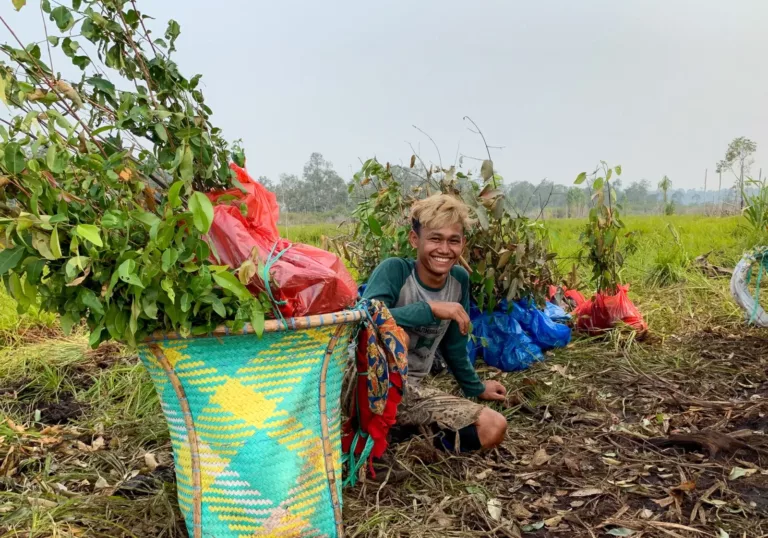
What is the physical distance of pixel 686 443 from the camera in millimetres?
2293

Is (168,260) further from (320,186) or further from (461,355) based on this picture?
(320,186)

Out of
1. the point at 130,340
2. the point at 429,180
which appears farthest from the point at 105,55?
the point at 429,180

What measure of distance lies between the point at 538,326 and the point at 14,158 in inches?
112

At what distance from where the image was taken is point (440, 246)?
7.58 feet

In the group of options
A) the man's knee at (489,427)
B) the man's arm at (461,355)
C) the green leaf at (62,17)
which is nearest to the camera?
the green leaf at (62,17)

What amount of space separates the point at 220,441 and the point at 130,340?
350 millimetres

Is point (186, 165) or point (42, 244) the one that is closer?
point (42, 244)

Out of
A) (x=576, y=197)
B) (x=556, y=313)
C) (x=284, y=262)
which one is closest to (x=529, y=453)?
(x=284, y=262)

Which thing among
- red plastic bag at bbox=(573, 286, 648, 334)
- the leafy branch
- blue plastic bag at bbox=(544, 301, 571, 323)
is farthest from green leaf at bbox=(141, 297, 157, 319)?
red plastic bag at bbox=(573, 286, 648, 334)

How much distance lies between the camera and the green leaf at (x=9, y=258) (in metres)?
1.29

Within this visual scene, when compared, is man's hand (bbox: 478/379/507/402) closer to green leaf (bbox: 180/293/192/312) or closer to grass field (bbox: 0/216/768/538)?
grass field (bbox: 0/216/768/538)

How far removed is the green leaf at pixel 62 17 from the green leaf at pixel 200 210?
28.9 inches

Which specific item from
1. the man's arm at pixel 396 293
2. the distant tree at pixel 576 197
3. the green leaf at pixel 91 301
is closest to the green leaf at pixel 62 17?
the green leaf at pixel 91 301

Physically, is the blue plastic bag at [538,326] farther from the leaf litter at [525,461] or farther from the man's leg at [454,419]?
the man's leg at [454,419]
